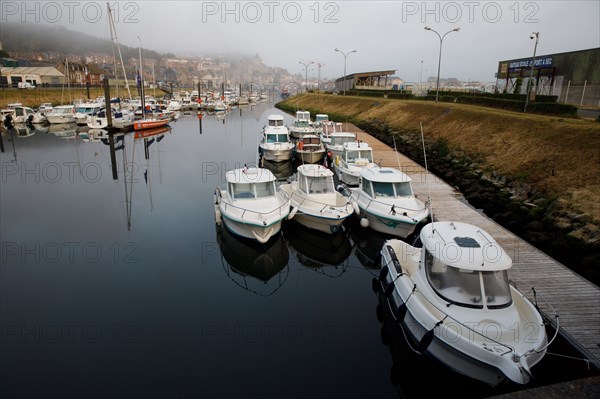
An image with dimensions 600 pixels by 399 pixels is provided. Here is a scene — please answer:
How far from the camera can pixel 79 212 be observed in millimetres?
21484

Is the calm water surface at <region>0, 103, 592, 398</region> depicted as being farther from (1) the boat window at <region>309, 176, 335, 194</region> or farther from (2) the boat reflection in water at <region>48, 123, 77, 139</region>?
(2) the boat reflection in water at <region>48, 123, 77, 139</region>

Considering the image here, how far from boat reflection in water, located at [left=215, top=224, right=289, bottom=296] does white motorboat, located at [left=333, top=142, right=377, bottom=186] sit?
8.39 meters

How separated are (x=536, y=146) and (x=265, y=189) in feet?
66.2

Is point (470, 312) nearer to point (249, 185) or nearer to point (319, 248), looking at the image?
point (319, 248)

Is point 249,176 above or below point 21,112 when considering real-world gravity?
below

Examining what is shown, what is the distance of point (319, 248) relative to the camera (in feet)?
58.3

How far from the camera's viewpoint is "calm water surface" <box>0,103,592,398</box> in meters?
9.79

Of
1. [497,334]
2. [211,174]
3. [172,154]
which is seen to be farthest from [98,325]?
[172,154]

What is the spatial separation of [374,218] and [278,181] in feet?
44.1

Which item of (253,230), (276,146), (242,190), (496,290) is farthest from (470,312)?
(276,146)

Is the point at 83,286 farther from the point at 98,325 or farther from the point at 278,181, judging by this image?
the point at 278,181

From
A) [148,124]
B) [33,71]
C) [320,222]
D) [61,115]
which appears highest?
[33,71]

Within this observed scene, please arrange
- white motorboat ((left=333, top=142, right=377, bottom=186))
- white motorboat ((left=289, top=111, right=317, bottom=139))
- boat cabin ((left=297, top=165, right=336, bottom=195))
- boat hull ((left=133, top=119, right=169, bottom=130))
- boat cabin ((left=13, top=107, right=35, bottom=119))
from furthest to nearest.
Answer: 1. boat cabin ((left=13, top=107, right=35, bottom=119))
2. boat hull ((left=133, top=119, right=169, bottom=130))
3. white motorboat ((left=289, top=111, right=317, bottom=139))
4. white motorboat ((left=333, top=142, right=377, bottom=186))
5. boat cabin ((left=297, top=165, right=336, bottom=195))

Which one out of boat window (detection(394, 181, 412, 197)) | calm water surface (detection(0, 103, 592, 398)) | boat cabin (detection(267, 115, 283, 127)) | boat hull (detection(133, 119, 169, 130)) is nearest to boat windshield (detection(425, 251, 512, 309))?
calm water surface (detection(0, 103, 592, 398))
